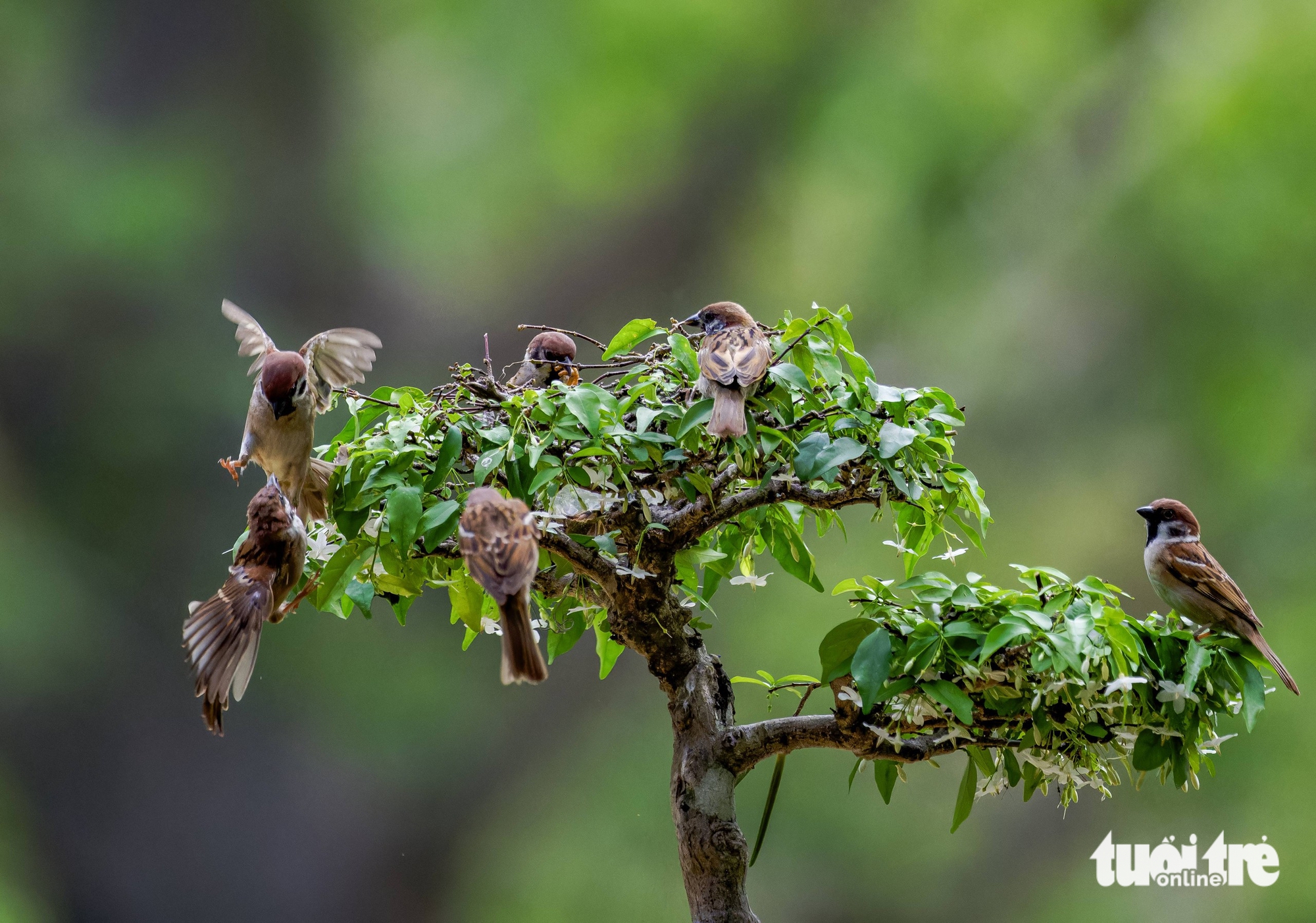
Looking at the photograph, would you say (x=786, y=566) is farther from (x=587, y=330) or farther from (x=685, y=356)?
(x=587, y=330)

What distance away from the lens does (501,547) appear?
1127mm

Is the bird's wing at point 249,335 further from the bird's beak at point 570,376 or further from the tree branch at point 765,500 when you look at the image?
the tree branch at point 765,500

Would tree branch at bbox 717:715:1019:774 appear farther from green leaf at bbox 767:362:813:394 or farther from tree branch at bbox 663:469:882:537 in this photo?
green leaf at bbox 767:362:813:394

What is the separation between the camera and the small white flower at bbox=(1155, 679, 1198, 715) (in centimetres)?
137

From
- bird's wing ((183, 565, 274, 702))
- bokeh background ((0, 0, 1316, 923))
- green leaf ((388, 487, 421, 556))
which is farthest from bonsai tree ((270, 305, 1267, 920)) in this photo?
bokeh background ((0, 0, 1316, 923))

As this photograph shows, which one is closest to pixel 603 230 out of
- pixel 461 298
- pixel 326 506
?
pixel 461 298

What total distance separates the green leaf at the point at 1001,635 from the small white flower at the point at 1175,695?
212mm

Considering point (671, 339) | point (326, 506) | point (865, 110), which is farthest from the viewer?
point (865, 110)

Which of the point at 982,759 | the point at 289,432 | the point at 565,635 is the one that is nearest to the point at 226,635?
the point at 289,432

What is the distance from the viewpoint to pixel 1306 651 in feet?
9.66

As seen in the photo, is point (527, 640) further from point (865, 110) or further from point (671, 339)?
point (865, 110)

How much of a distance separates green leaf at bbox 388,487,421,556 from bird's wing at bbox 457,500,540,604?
0.39ft

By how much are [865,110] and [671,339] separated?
2.12 m

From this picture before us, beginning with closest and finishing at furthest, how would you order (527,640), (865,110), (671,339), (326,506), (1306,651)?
(527,640)
(671,339)
(326,506)
(1306,651)
(865,110)
